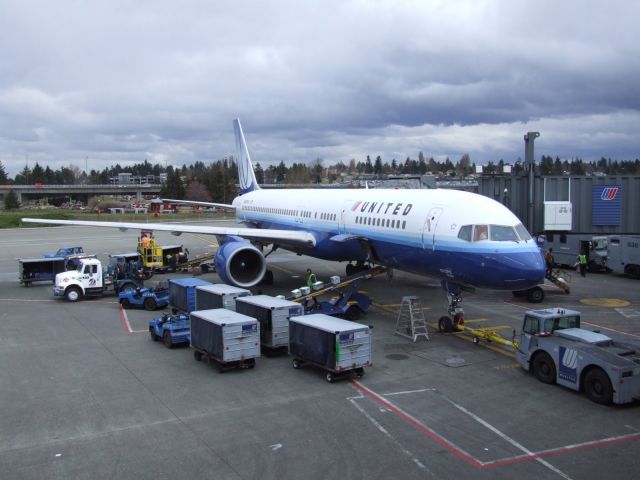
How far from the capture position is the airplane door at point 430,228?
2017 cm

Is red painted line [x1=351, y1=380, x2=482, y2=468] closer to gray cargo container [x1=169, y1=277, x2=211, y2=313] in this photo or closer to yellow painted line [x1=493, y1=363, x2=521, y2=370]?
yellow painted line [x1=493, y1=363, x2=521, y2=370]

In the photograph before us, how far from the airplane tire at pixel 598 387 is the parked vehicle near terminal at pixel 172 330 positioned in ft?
41.1

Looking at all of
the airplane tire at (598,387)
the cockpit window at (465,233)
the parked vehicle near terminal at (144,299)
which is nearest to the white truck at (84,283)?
the parked vehicle near terminal at (144,299)

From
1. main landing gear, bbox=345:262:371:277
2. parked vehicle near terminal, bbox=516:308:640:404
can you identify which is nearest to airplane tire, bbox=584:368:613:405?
parked vehicle near terminal, bbox=516:308:640:404

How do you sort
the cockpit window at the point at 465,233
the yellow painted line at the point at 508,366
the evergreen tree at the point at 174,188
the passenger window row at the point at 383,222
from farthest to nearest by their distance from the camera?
the evergreen tree at the point at 174,188 < the passenger window row at the point at 383,222 < the cockpit window at the point at 465,233 < the yellow painted line at the point at 508,366

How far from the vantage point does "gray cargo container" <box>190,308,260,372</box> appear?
16234 mm

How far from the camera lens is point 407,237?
70.2 feet

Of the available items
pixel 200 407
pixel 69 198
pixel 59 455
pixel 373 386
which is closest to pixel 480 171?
pixel 373 386

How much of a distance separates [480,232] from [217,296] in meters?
9.90

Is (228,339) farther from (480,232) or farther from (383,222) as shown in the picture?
(383,222)

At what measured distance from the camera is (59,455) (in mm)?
11281

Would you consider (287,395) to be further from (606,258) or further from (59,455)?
(606,258)

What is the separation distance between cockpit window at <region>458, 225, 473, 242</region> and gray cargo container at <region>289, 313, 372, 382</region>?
5.21 metres

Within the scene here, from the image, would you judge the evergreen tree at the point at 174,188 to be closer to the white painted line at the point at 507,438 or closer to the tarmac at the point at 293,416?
the tarmac at the point at 293,416
